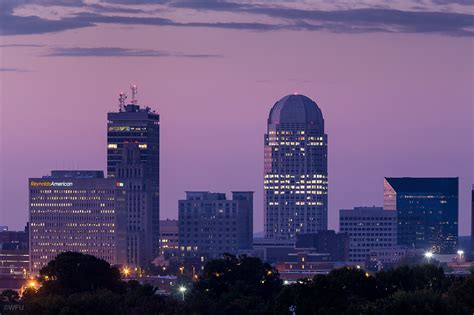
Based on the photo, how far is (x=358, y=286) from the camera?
147125 mm

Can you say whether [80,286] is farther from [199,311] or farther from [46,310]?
[46,310]

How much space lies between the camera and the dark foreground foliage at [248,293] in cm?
13188

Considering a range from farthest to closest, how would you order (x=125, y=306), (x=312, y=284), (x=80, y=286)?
(x=80, y=286), (x=125, y=306), (x=312, y=284)

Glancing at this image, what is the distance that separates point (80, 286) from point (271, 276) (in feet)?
55.2

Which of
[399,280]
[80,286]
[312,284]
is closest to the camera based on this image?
[312,284]

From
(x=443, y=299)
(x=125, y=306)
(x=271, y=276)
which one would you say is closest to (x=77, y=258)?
(x=271, y=276)

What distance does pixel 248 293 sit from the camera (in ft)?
557

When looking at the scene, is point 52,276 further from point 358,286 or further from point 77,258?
point 358,286

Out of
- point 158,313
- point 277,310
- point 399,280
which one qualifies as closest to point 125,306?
point 158,313

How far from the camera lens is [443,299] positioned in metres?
127

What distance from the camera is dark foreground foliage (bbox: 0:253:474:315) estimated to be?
433 ft

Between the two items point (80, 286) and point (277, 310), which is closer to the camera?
point (277, 310)

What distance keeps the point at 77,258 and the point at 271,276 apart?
16.5 meters

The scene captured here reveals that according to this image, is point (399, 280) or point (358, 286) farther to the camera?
point (399, 280)
